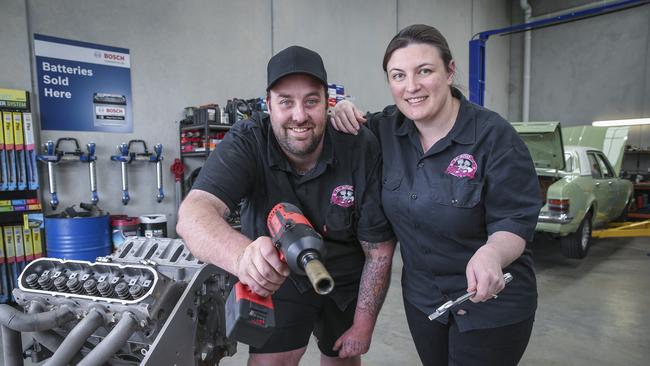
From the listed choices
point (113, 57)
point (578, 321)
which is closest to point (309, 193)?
point (578, 321)

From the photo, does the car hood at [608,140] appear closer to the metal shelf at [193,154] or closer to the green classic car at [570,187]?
the green classic car at [570,187]

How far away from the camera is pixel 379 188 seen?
1.56 meters

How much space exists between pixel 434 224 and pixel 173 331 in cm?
97

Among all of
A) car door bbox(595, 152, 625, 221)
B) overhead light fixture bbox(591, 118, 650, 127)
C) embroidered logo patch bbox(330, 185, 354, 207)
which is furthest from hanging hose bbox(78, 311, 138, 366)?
overhead light fixture bbox(591, 118, 650, 127)

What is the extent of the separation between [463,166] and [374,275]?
564mm

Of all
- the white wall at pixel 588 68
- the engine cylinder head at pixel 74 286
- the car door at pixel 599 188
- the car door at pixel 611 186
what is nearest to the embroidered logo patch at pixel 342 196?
the engine cylinder head at pixel 74 286

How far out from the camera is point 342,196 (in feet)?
5.08

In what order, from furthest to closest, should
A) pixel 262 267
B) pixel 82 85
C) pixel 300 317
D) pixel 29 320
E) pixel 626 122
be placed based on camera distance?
1. pixel 626 122
2. pixel 82 85
3. pixel 300 317
4. pixel 29 320
5. pixel 262 267

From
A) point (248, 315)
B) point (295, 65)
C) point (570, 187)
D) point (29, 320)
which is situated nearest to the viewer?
point (248, 315)

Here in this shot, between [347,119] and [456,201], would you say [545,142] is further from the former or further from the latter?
[456,201]

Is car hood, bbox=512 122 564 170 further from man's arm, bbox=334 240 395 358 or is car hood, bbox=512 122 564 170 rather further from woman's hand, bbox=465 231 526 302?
woman's hand, bbox=465 231 526 302

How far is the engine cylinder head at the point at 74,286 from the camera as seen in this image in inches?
63.5

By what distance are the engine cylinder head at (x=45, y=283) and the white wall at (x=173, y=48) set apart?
2870mm

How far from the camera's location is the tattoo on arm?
1.59 metres
